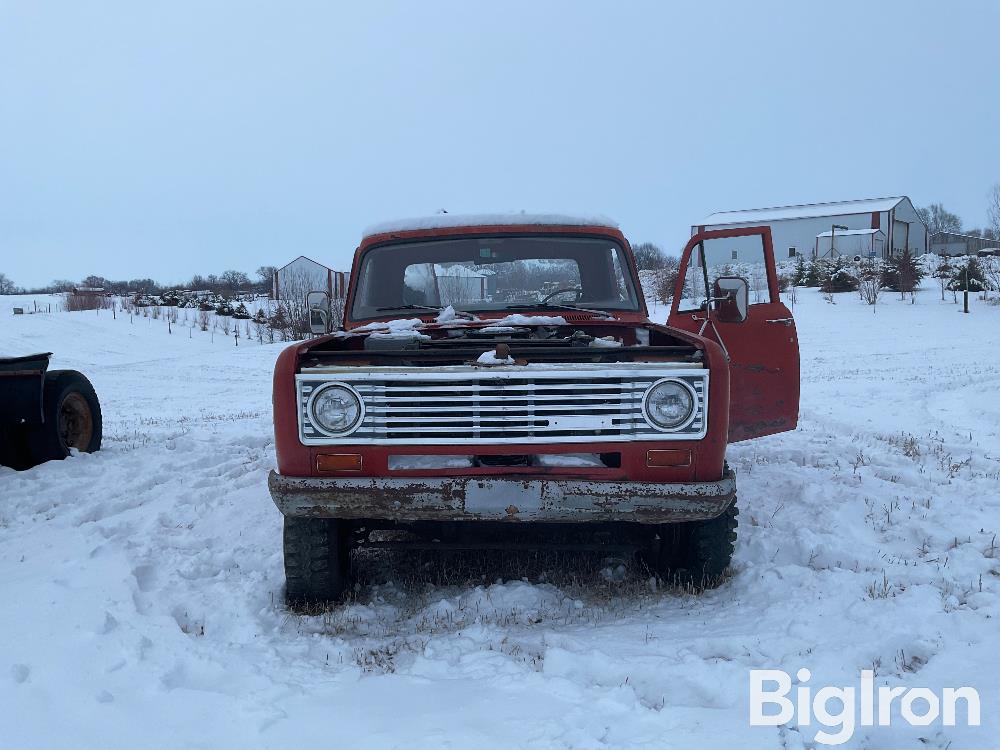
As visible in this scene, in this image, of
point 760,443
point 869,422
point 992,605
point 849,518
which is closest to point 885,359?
point 869,422

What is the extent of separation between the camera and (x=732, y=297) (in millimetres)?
4500

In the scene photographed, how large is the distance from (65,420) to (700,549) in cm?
562

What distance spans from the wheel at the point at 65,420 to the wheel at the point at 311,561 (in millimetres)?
3626

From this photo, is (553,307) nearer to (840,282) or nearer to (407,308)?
(407,308)

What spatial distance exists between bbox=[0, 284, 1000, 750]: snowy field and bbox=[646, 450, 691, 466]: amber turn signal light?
2.35 ft

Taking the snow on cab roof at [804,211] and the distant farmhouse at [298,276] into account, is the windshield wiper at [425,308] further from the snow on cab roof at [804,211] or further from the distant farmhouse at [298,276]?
the snow on cab roof at [804,211]

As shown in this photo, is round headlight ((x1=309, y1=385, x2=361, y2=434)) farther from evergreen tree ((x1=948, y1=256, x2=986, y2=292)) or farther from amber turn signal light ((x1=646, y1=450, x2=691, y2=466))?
evergreen tree ((x1=948, y1=256, x2=986, y2=292))

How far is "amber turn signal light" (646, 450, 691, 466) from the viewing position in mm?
3230

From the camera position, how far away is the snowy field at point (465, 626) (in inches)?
97.4

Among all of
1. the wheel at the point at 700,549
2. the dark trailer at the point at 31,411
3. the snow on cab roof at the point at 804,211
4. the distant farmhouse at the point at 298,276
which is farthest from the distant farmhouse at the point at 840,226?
the dark trailer at the point at 31,411

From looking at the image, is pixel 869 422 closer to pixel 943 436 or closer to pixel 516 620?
pixel 943 436

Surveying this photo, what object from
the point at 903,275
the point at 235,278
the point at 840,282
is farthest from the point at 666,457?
the point at 235,278

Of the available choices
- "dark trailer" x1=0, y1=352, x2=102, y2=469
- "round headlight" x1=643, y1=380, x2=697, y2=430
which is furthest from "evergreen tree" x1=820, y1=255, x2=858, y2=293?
"round headlight" x1=643, y1=380, x2=697, y2=430

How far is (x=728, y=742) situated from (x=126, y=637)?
2.30 m
